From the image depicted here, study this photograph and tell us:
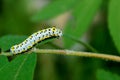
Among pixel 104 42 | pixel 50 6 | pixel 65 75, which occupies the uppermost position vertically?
pixel 50 6

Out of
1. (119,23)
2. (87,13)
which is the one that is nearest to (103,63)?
(87,13)

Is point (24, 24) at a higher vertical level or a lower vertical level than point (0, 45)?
higher

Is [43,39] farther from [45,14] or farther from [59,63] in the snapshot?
[59,63]

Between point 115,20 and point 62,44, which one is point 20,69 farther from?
point 62,44

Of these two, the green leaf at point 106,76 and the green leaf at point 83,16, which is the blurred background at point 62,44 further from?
the green leaf at point 106,76

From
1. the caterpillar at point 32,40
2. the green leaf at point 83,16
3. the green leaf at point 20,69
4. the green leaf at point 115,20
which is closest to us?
the green leaf at point 20,69

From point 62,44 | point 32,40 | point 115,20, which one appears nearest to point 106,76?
point 115,20

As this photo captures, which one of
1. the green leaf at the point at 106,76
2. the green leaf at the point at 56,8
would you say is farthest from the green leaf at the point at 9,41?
the green leaf at the point at 56,8
